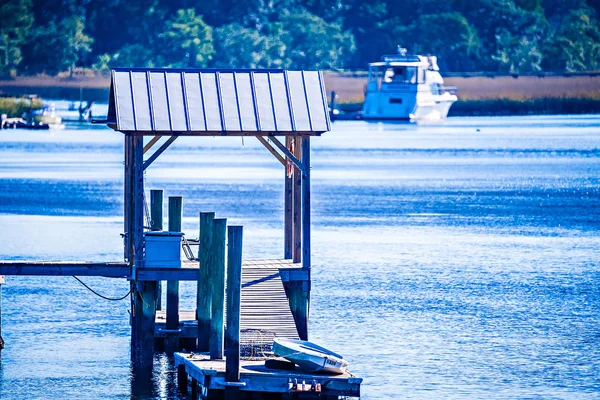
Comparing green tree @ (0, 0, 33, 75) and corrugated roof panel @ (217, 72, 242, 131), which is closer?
corrugated roof panel @ (217, 72, 242, 131)

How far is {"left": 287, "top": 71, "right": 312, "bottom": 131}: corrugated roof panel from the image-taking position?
22172mm

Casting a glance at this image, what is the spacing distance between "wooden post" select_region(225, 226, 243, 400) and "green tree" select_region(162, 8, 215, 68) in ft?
431

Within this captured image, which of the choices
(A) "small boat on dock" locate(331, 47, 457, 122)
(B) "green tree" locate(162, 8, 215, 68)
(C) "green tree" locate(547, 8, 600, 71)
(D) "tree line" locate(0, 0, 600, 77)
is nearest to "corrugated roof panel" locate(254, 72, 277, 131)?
(A) "small boat on dock" locate(331, 47, 457, 122)

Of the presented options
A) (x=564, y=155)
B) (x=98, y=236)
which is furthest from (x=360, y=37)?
(x=98, y=236)

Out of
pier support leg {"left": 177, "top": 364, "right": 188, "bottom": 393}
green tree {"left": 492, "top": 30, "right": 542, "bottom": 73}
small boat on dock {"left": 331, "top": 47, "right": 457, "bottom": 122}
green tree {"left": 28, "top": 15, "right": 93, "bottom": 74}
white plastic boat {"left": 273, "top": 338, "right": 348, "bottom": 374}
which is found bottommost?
pier support leg {"left": 177, "top": 364, "right": 188, "bottom": 393}

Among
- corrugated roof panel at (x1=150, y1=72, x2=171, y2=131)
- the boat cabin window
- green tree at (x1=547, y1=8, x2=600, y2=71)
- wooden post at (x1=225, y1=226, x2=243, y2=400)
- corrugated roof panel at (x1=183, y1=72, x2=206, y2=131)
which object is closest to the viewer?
wooden post at (x1=225, y1=226, x2=243, y2=400)

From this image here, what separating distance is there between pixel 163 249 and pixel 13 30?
144m

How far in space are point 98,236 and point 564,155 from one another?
152ft

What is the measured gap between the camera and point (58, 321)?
28.2 metres

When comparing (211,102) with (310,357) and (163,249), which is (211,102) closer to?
(163,249)

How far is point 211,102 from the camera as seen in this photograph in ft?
73.6

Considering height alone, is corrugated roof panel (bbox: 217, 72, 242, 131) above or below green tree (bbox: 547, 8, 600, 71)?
below

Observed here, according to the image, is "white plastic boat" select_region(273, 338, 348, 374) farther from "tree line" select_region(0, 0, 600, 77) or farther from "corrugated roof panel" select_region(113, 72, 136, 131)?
"tree line" select_region(0, 0, 600, 77)

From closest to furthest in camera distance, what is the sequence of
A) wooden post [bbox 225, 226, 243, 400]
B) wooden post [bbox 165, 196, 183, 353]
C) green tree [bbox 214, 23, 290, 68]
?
wooden post [bbox 225, 226, 243, 400]
wooden post [bbox 165, 196, 183, 353]
green tree [bbox 214, 23, 290, 68]
